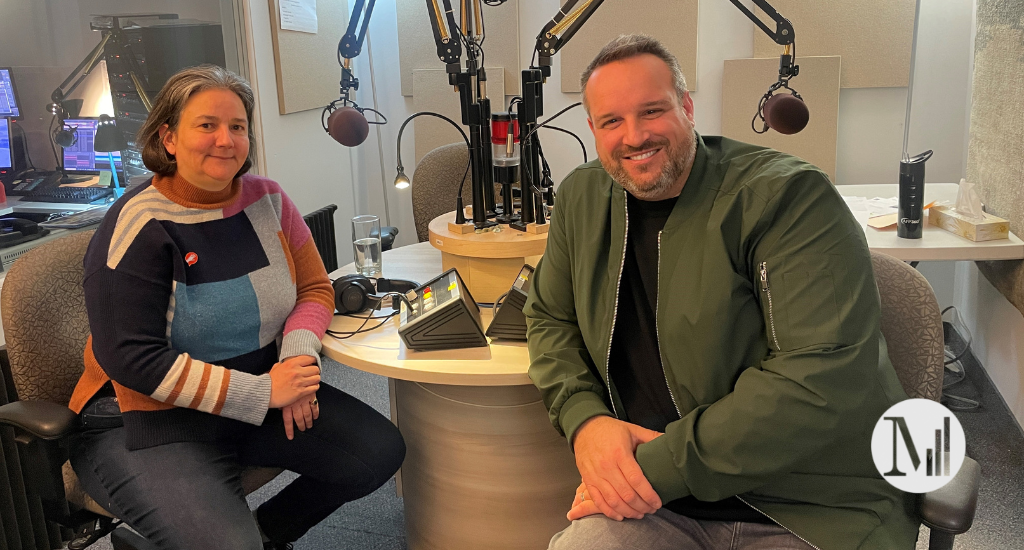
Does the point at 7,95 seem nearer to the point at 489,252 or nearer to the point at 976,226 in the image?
the point at 489,252

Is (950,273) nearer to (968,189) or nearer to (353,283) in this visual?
(968,189)

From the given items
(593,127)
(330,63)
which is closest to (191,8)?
(330,63)

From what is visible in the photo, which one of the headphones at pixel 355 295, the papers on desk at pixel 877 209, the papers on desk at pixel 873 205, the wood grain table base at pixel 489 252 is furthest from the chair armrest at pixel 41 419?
the papers on desk at pixel 873 205

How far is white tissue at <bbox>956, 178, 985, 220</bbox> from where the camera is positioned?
259 centimetres

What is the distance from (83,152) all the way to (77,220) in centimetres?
25

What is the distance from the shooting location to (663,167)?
1457 millimetres

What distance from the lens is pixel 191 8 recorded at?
3.17 metres

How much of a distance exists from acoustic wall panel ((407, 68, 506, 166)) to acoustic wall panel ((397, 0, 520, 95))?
0.04 metres

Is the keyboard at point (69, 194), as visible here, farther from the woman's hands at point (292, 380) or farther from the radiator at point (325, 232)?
the woman's hands at point (292, 380)

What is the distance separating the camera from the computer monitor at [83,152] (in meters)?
2.63

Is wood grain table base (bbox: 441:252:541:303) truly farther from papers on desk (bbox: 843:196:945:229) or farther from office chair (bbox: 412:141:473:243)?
papers on desk (bbox: 843:196:945:229)

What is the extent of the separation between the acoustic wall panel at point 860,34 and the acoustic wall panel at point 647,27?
→ 36cm

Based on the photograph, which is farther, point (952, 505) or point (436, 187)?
point (436, 187)

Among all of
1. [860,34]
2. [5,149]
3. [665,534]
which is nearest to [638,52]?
[665,534]
